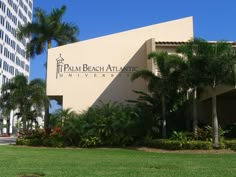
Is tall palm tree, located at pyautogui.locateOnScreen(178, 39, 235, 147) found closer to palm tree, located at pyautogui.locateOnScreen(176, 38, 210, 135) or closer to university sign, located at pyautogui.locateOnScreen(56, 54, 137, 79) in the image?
palm tree, located at pyautogui.locateOnScreen(176, 38, 210, 135)

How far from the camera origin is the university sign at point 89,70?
100ft

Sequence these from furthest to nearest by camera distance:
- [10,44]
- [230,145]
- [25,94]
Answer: [10,44] → [25,94] → [230,145]

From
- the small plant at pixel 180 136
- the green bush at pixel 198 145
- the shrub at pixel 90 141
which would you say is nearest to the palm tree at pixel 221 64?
the green bush at pixel 198 145

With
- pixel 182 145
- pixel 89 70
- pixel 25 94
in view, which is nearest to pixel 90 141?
pixel 182 145

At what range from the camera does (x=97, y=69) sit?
30.7m

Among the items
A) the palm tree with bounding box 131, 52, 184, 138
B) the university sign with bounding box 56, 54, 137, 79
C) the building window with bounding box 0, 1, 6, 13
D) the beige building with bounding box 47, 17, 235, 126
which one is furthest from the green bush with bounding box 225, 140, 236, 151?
the building window with bounding box 0, 1, 6, 13

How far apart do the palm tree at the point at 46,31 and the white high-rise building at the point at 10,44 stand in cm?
3397

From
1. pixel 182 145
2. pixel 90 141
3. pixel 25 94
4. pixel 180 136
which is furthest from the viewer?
pixel 25 94

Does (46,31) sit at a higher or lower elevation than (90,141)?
higher

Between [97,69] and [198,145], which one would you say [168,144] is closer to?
[198,145]

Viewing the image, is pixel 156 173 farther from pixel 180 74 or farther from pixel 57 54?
pixel 57 54

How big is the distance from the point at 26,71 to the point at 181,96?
82320 millimetres

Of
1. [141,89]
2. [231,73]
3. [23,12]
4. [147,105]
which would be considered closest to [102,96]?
[141,89]

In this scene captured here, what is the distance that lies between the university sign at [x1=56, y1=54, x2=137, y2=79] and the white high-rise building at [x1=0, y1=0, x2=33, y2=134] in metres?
43.0
